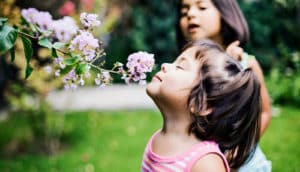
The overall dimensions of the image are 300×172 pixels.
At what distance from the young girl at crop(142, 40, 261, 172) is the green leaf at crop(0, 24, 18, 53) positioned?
50 centimetres

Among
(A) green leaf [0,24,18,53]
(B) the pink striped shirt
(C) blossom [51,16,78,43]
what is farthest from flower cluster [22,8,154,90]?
(C) blossom [51,16,78,43]

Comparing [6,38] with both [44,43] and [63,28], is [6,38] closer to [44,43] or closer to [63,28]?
[44,43]

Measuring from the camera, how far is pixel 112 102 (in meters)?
7.01

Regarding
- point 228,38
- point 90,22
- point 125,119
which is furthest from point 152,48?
point 90,22

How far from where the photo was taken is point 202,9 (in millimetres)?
2686

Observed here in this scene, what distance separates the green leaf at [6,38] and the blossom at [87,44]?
0.24 m

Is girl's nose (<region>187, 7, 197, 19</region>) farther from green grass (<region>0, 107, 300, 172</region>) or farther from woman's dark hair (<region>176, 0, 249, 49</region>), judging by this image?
green grass (<region>0, 107, 300, 172</region>)

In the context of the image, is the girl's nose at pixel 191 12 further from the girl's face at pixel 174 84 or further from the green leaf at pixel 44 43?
the green leaf at pixel 44 43

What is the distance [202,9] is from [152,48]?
5939 millimetres

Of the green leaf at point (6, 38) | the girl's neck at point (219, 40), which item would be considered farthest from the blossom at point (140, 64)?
the girl's neck at point (219, 40)

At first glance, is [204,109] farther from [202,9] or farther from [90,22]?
[202,9]

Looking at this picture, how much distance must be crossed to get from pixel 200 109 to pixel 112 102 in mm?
5074

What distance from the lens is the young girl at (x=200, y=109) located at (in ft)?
6.41

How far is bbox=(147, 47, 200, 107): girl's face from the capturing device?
1.96 metres
